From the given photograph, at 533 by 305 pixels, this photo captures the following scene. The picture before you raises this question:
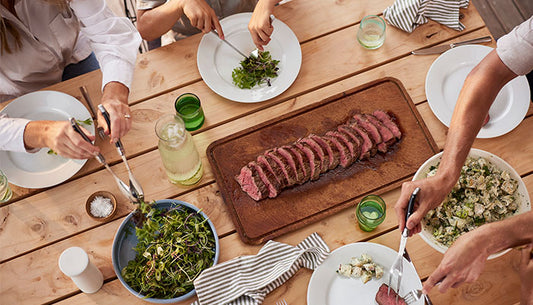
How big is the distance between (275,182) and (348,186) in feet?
1.10

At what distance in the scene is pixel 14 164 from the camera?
212cm

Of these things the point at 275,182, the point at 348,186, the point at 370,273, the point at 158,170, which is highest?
the point at 158,170

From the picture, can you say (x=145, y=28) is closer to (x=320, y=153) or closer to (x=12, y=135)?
(x=12, y=135)

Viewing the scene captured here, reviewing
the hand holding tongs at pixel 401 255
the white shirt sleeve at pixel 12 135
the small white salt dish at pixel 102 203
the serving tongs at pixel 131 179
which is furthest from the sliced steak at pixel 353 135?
the white shirt sleeve at pixel 12 135

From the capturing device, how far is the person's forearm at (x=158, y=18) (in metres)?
2.38

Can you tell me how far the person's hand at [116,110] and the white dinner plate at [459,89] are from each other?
143cm

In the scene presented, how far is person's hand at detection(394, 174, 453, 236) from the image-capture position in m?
1.77

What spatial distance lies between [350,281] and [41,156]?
4.94ft

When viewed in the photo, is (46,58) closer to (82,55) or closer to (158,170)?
(82,55)

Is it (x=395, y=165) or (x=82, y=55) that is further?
(x=82, y=55)

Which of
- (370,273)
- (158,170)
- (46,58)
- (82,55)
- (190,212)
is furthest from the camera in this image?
(82,55)

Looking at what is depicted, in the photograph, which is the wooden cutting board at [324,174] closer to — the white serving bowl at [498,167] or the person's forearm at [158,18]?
the white serving bowl at [498,167]

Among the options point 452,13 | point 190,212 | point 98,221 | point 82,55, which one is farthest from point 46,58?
point 452,13

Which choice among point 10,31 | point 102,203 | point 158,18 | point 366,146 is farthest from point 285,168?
point 10,31
